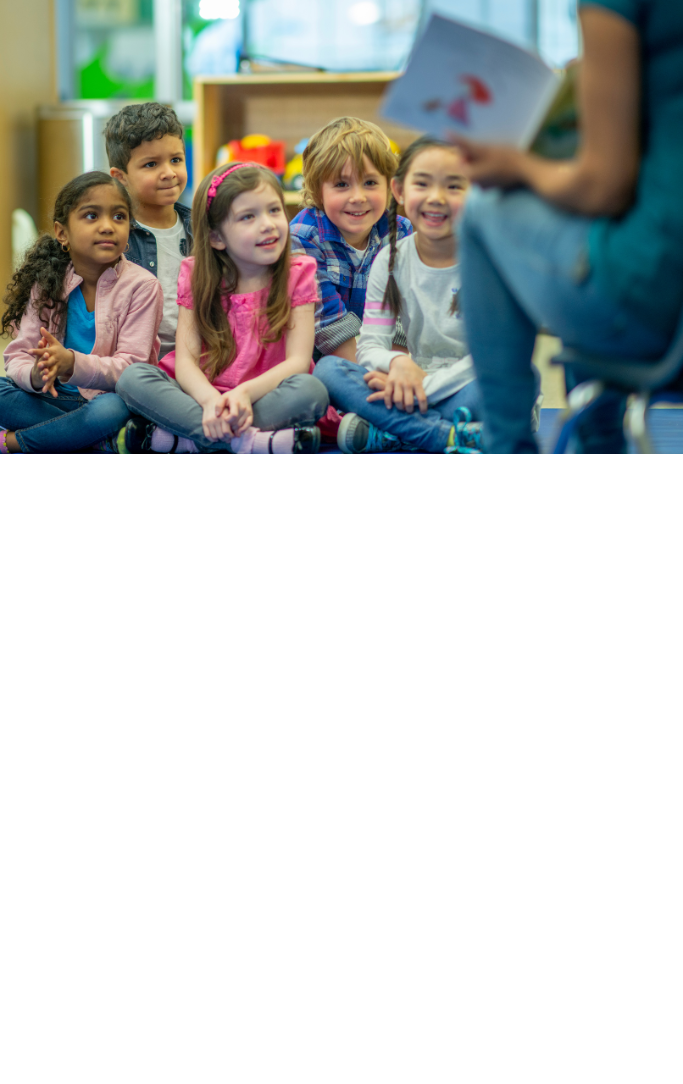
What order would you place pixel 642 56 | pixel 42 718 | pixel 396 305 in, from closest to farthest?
pixel 642 56, pixel 42 718, pixel 396 305

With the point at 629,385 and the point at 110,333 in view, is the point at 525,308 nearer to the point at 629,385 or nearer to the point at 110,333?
the point at 629,385

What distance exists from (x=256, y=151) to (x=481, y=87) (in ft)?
2.48

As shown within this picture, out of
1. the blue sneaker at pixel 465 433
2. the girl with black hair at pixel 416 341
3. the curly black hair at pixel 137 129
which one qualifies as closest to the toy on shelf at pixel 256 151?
the curly black hair at pixel 137 129

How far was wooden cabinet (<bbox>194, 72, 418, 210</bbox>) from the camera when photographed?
877mm

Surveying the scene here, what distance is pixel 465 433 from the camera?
650 millimetres

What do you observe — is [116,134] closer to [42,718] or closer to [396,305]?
[396,305]

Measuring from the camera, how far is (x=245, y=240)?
714mm

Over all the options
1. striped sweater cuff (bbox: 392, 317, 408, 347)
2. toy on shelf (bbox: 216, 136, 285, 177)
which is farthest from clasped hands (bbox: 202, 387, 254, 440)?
toy on shelf (bbox: 216, 136, 285, 177)

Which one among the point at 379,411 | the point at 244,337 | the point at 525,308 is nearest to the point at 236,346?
the point at 244,337

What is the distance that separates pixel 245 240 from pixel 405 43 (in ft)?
0.57

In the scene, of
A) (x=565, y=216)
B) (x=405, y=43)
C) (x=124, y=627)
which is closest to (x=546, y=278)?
(x=565, y=216)

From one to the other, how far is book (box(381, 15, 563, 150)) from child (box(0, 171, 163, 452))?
283 millimetres

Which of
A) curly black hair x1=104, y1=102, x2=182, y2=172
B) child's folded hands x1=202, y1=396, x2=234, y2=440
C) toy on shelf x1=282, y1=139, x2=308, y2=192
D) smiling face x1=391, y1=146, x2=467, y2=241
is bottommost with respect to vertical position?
child's folded hands x1=202, y1=396, x2=234, y2=440

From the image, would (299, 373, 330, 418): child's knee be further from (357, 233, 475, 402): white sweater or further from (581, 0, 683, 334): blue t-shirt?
(581, 0, 683, 334): blue t-shirt
